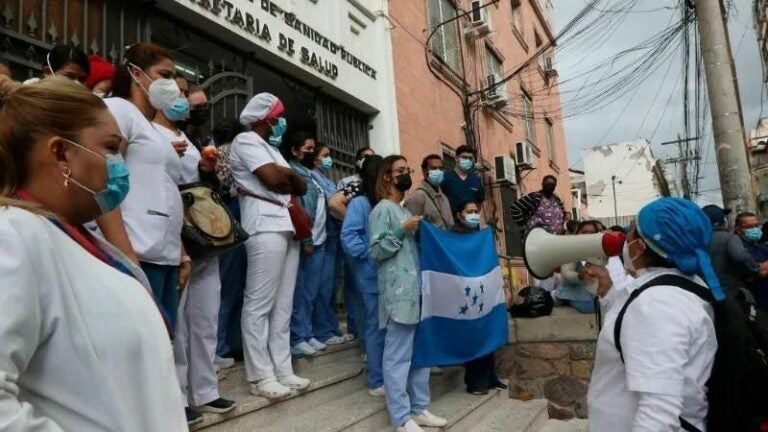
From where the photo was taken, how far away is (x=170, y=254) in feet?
8.23

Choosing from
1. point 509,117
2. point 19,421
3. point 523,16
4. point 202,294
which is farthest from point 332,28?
point 523,16

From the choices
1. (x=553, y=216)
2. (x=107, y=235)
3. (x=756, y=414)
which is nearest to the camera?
(x=756, y=414)

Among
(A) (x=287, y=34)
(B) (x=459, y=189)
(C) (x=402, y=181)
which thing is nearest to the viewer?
(C) (x=402, y=181)

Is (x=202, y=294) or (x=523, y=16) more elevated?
(x=523, y=16)

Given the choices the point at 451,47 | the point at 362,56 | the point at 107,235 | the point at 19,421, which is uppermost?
the point at 451,47

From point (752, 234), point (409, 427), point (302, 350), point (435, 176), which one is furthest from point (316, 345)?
point (752, 234)

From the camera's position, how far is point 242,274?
3.85 m

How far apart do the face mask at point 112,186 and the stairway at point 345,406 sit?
1742 millimetres

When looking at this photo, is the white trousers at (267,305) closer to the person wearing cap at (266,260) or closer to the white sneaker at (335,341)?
the person wearing cap at (266,260)

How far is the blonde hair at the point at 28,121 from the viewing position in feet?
3.57

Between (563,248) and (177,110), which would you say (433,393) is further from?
(177,110)

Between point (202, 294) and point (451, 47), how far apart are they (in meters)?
8.99

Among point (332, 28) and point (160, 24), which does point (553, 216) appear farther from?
point (160, 24)

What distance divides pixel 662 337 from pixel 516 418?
2841 mm
